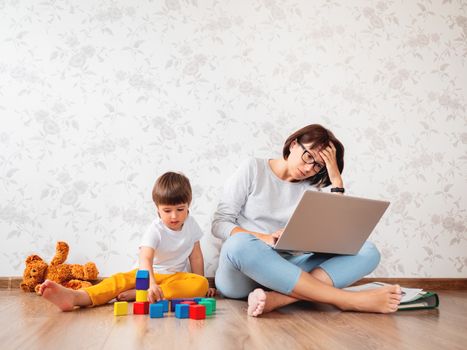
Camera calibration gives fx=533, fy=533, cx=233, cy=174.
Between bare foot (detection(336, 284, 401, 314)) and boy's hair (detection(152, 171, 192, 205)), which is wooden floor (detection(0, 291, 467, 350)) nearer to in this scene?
bare foot (detection(336, 284, 401, 314))

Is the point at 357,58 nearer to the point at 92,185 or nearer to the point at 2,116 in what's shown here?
the point at 92,185

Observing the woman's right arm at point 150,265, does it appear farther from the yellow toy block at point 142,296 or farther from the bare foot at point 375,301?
the bare foot at point 375,301

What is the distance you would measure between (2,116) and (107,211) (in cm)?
69

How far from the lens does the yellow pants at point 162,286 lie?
1.99 meters

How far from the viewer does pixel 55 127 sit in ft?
8.60

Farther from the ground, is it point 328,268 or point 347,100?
point 347,100

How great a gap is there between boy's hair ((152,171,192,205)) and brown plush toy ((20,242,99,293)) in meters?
0.56

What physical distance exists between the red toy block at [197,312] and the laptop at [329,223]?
326 mm

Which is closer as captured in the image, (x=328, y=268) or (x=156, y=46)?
(x=328, y=268)

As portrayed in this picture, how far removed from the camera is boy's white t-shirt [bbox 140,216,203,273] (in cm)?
225

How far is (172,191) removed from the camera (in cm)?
220

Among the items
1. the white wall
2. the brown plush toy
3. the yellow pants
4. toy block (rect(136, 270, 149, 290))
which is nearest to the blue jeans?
the yellow pants

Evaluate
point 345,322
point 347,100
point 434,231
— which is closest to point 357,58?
point 347,100

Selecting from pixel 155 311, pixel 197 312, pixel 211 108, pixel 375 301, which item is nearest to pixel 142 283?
pixel 155 311
